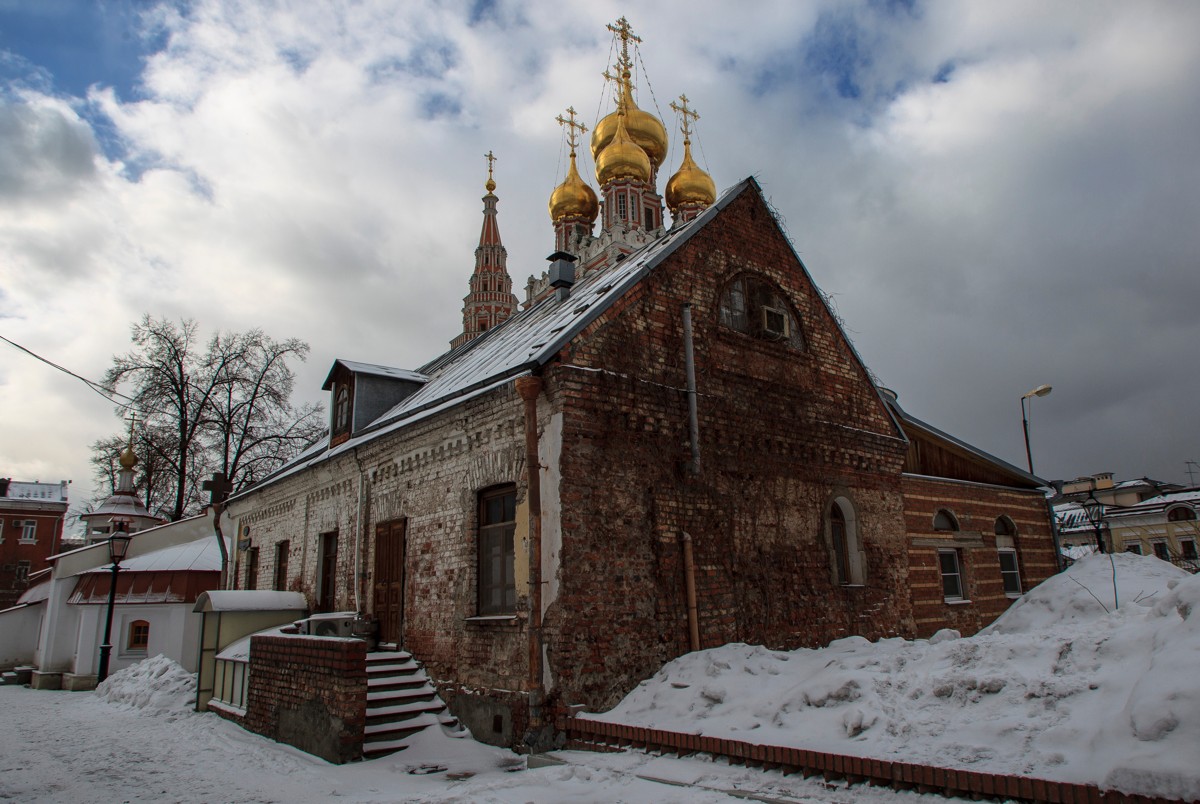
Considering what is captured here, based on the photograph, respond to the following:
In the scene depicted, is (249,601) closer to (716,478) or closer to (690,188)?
(716,478)

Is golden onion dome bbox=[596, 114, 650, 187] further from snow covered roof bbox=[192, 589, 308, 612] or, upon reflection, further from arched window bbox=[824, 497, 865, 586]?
arched window bbox=[824, 497, 865, 586]

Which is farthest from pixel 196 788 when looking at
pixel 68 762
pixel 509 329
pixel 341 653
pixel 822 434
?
pixel 509 329

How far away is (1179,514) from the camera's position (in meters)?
37.2

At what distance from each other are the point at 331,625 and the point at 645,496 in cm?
593

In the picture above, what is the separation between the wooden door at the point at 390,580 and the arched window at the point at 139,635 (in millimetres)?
12373

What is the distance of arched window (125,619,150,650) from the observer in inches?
826

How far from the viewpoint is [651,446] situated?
10148 millimetres

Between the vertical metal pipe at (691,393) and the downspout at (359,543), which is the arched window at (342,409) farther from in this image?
the vertical metal pipe at (691,393)

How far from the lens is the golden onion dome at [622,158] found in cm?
4484

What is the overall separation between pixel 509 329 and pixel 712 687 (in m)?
10.5

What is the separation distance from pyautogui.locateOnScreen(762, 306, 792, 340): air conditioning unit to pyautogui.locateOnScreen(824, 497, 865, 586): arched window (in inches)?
112

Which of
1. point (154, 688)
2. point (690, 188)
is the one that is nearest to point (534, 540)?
point (154, 688)

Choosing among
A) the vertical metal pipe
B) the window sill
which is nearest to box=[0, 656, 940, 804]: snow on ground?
the window sill

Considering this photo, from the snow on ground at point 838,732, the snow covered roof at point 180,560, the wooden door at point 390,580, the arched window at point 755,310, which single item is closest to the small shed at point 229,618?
the snow on ground at point 838,732
